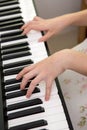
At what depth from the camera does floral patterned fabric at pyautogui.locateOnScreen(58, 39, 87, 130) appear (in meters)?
1.01

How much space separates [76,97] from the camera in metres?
1.08

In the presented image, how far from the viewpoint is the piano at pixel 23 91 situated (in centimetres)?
80

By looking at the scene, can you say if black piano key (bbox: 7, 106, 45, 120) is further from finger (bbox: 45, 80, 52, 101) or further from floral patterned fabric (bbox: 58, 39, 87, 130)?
floral patterned fabric (bbox: 58, 39, 87, 130)

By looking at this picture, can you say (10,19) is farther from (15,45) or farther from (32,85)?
(32,85)

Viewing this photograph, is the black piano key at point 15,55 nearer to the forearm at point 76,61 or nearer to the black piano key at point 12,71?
the black piano key at point 12,71

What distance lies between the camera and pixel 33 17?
1.21 m

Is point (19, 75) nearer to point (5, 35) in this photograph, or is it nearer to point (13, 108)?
point (13, 108)

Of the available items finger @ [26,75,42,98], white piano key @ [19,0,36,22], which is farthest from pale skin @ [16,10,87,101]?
white piano key @ [19,0,36,22]

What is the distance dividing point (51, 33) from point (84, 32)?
96 cm

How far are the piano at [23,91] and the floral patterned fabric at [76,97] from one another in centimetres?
18

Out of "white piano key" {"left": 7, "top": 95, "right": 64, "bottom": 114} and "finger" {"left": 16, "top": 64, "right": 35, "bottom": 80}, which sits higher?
"finger" {"left": 16, "top": 64, "right": 35, "bottom": 80}

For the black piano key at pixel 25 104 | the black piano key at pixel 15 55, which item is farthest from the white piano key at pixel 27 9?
the black piano key at pixel 25 104

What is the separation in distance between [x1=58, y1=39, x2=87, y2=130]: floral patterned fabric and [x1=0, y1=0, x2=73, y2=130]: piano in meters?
Result: 0.18

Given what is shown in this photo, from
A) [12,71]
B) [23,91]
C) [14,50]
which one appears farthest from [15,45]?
[23,91]
